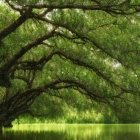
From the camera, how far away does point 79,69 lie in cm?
838

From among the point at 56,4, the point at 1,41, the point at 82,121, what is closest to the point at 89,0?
the point at 56,4

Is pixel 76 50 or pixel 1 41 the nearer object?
pixel 1 41

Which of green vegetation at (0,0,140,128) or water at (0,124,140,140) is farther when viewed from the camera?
water at (0,124,140,140)

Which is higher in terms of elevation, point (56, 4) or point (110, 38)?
point (56, 4)

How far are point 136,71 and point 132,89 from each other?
2.11 ft

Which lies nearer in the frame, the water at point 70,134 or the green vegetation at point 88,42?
the green vegetation at point 88,42

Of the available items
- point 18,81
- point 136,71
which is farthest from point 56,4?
point 18,81

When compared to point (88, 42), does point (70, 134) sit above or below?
below

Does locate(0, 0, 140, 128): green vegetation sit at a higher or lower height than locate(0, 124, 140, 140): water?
higher

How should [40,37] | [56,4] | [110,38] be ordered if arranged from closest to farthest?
[56,4] → [110,38] → [40,37]

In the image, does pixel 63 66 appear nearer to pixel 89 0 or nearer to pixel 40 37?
pixel 40 37

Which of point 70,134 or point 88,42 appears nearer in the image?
point 88,42

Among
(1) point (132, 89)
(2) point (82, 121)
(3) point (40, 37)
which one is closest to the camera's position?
(3) point (40, 37)

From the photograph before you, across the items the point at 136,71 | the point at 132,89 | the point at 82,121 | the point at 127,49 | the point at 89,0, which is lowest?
the point at 82,121
